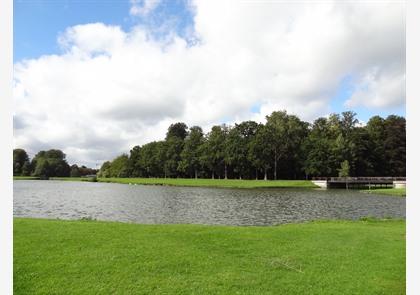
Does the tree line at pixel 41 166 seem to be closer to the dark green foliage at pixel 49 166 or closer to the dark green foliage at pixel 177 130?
the dark green foliage at pixel 49 166

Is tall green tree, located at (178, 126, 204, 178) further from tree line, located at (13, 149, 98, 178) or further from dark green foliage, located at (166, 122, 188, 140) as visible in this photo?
tree line, located at (13, 149, 98, 178)

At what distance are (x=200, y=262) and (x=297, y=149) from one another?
99.9m

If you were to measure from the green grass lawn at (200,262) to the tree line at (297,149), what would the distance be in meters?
84.0

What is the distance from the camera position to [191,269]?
1009 cm

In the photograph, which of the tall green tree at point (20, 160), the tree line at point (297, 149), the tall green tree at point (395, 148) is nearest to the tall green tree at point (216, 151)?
the tree line at point (297, 149)

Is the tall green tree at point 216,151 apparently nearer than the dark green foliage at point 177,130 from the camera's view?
Yes

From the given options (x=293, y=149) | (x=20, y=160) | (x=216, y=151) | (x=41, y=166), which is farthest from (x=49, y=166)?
(x=293, y=149)

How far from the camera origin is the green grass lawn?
888 centimetres

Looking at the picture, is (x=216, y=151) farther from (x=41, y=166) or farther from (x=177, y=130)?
(x=41, y=166)

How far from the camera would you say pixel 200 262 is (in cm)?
1074

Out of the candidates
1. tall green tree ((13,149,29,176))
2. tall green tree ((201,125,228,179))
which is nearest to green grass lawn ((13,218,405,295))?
tall green tree ((201,125,228,179))

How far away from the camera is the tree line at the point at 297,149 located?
99938 mm

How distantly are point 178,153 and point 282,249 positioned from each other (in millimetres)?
119249
